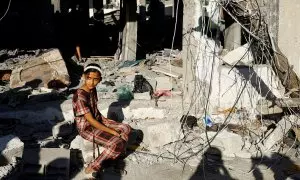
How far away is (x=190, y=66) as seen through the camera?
7.45 m

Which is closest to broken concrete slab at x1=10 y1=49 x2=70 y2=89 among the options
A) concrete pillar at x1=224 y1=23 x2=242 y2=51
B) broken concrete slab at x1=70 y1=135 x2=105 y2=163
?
concrete pillar at x1=224 y1=23 x2=242 y2=51

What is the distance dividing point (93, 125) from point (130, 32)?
322 inches

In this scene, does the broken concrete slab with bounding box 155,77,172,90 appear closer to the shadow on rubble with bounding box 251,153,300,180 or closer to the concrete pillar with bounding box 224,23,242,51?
the concrete pillar with bounding box 224,23,242,51

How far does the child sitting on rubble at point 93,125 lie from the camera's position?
17.4 ft

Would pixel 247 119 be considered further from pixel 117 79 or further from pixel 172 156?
pixel 117 79

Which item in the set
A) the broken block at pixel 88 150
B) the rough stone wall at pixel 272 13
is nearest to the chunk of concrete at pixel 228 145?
the broken block at pixel 88 150

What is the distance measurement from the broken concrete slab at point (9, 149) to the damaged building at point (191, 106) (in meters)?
0.01

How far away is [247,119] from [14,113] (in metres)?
4.07

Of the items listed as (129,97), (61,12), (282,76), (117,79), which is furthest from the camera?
(61,12)

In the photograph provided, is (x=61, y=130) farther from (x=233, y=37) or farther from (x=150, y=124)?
(x=233, y=37)

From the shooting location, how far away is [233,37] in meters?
8.71

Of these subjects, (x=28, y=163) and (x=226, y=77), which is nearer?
(x=28, y=163)

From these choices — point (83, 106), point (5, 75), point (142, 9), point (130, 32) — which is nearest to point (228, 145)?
point (83, 106)

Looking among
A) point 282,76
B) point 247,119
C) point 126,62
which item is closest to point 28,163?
point 282,76
